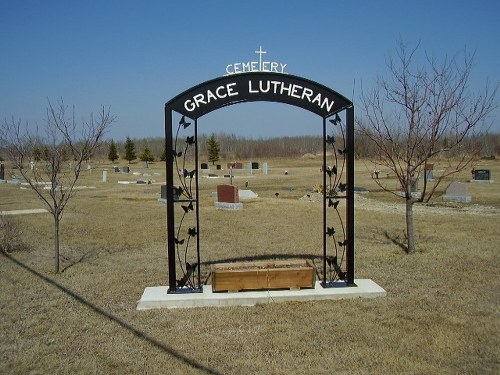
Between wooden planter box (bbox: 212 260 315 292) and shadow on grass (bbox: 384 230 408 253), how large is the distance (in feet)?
14.7

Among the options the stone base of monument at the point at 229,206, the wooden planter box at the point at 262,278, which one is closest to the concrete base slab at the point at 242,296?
the wooden planter box at the point at 262,278

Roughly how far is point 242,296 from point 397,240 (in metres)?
6.70

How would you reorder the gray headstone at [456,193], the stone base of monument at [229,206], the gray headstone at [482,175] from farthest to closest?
1. the gray headstone at [482,175]
2. the gray headstone at [456,193]
3. the stone base of monument at [229,206]

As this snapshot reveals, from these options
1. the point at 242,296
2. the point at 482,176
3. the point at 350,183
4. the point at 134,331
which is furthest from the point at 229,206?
the point at 482,176

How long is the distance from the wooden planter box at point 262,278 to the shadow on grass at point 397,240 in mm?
4479

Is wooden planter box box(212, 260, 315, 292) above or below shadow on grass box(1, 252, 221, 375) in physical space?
above

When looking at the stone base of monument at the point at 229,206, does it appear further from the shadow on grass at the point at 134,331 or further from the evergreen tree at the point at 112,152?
the evergreen tree at the point at 112,152

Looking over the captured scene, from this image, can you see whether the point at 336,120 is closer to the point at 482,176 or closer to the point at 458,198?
the point at 458,198

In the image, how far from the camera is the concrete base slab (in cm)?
700

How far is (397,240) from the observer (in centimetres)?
1257

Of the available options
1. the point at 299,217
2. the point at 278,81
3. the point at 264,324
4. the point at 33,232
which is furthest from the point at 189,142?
the point at 299,217

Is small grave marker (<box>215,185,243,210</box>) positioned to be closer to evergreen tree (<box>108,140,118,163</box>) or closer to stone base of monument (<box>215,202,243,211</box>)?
stone base of monument (<box>215,202,243,211</box>)

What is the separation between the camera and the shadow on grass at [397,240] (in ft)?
37.6

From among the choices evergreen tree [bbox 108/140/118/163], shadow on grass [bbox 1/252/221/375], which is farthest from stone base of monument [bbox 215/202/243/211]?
evergreen tree [bbox 108/140/118/163]
